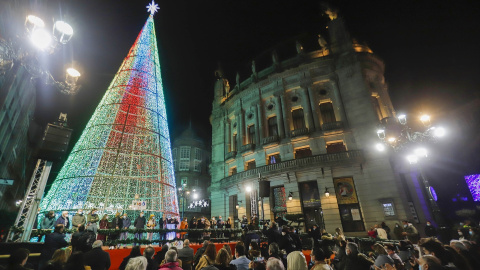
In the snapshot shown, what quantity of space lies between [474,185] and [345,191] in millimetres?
16644

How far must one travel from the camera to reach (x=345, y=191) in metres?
22.5

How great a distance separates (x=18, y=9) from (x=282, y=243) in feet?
73.0

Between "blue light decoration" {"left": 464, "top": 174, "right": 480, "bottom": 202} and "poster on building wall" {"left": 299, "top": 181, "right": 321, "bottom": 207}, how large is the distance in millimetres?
18848

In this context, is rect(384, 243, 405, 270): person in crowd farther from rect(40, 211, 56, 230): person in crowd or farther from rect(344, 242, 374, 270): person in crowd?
rect(40, 211, 56, 230): person in crowd

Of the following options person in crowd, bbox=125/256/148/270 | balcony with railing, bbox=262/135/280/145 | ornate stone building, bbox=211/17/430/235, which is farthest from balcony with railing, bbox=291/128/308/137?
person in crowd, bbox=125/256/148/270

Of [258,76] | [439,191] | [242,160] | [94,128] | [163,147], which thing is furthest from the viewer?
[258,76]

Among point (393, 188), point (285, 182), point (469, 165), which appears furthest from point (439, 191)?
point (285, 182)

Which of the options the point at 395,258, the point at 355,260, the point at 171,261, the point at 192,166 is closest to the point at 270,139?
the point at 395,258

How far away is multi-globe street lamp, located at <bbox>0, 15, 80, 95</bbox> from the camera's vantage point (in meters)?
7.12

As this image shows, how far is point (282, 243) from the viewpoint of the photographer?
26.2ft

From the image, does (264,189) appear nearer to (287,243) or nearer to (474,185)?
(287,243)

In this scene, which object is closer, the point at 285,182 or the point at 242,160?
the point at 285,182

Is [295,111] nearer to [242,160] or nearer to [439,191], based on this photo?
[242,160]

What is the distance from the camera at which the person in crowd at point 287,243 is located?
25.9ft
